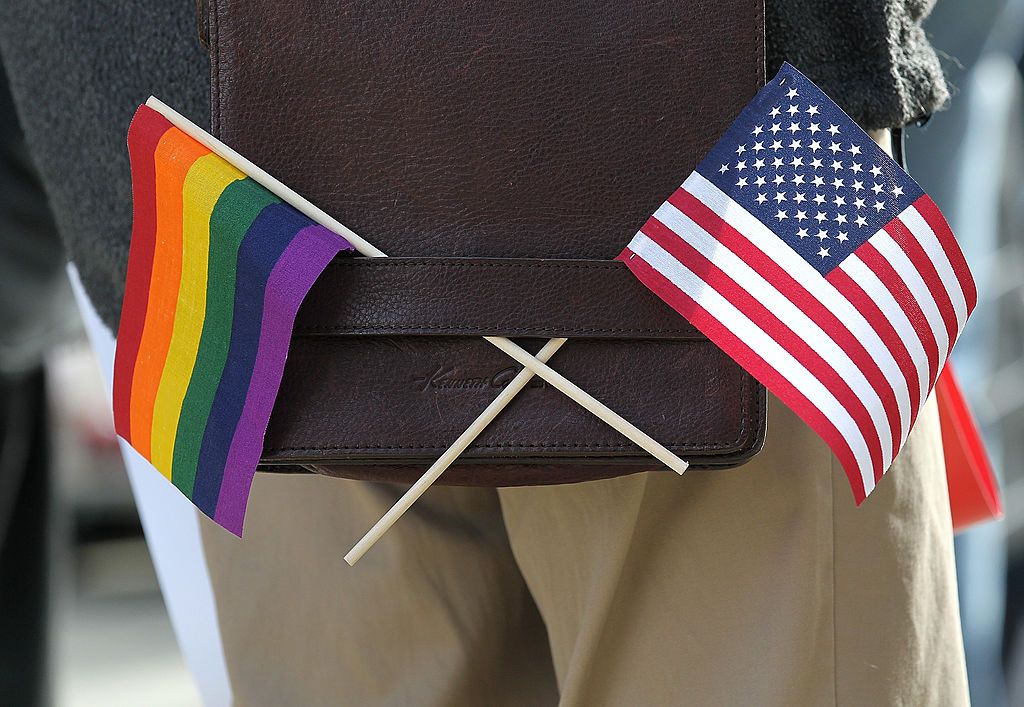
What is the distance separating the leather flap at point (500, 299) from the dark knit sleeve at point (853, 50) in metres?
0.18

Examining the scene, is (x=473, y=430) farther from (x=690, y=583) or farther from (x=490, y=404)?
(x=690, y=583)

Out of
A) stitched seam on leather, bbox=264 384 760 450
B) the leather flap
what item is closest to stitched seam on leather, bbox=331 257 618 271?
the leather flap

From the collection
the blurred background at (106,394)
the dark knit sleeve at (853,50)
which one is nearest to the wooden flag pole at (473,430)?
the dark knit sleeve at (853,50)

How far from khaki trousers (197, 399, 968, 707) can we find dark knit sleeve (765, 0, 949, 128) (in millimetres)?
203

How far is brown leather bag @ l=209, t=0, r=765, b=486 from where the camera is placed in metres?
0.65

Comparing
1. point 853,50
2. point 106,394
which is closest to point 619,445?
point 853,50

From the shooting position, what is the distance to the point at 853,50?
691 millimetres

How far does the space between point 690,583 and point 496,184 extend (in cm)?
29

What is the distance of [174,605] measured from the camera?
111cm

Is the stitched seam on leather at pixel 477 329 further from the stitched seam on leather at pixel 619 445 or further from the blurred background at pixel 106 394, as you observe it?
Result: the blurred background at pixel 106 394

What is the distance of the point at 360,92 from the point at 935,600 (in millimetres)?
502

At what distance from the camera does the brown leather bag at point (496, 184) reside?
65 cm

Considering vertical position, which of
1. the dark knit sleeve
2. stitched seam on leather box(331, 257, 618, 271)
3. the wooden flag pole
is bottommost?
the wooden flag pole

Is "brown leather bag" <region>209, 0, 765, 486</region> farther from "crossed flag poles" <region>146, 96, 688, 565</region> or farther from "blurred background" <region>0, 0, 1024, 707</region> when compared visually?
"blurred background" <region>0, 0, 1024, 707</region>
